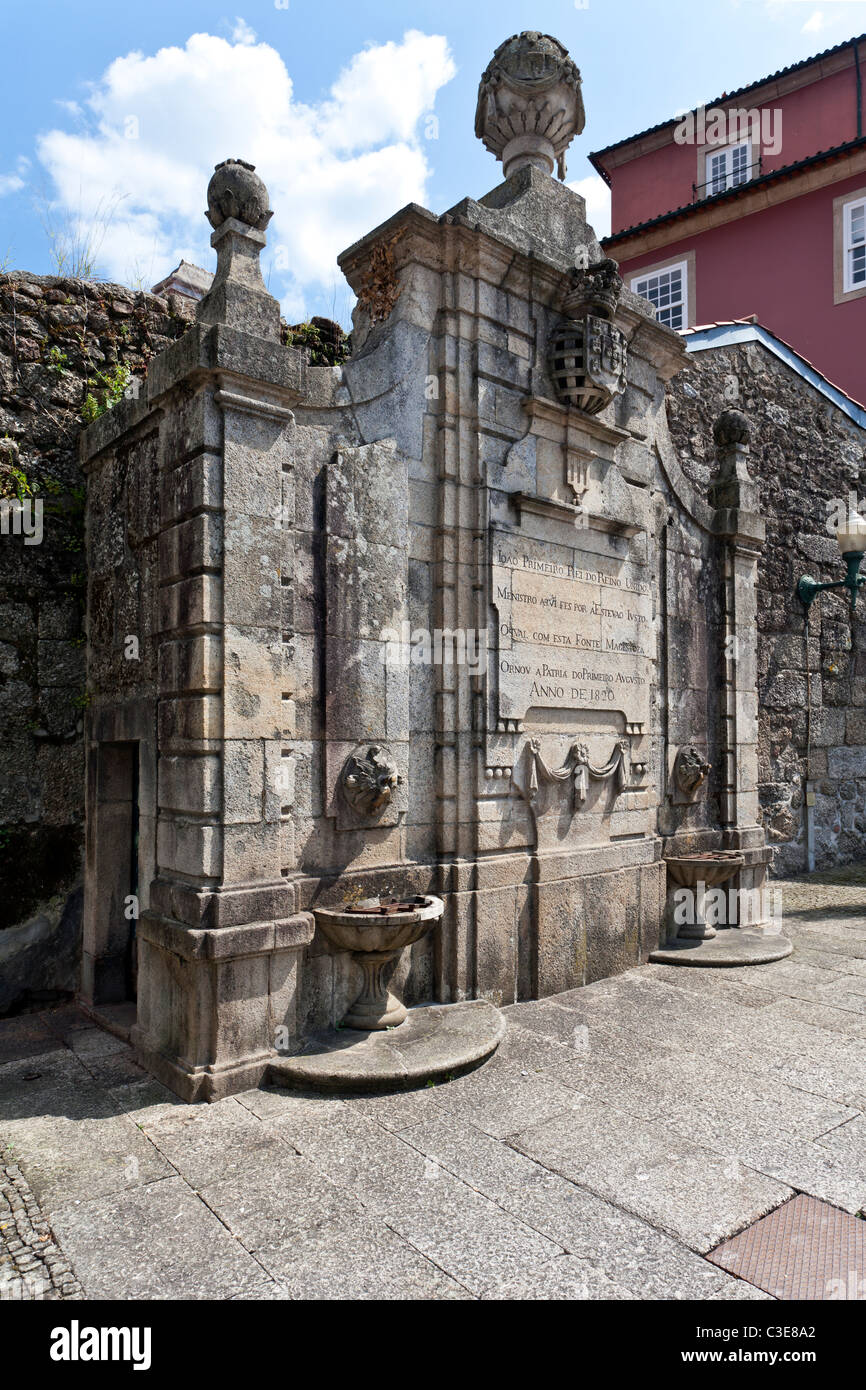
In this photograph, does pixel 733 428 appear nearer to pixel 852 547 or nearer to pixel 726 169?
pixel 852 547

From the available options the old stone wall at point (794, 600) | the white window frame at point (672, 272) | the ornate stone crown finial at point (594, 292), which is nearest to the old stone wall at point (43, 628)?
the ornate stone crown finial at point (594, 292)

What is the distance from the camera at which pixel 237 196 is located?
4.66 meters

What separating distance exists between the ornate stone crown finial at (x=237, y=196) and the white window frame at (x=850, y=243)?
1295 centimetres

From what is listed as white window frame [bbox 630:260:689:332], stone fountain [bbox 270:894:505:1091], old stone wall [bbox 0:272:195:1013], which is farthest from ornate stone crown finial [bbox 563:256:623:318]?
white window frame [bbox 630:260:689:332]

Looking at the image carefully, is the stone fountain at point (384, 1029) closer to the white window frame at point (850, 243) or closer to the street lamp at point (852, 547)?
the street lamp at point (852, 547)

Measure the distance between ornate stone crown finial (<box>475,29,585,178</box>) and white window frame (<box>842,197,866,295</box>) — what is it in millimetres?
10255

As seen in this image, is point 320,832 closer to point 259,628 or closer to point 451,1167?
point 259,628

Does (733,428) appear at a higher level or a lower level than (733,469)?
higher

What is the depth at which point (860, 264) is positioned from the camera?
47.1ft

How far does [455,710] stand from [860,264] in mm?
13258

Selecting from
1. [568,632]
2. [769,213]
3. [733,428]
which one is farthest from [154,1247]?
[769,213]

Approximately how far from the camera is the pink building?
14.5m

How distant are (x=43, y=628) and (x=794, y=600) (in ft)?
28.1

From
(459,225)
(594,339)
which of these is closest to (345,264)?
(459,225)
